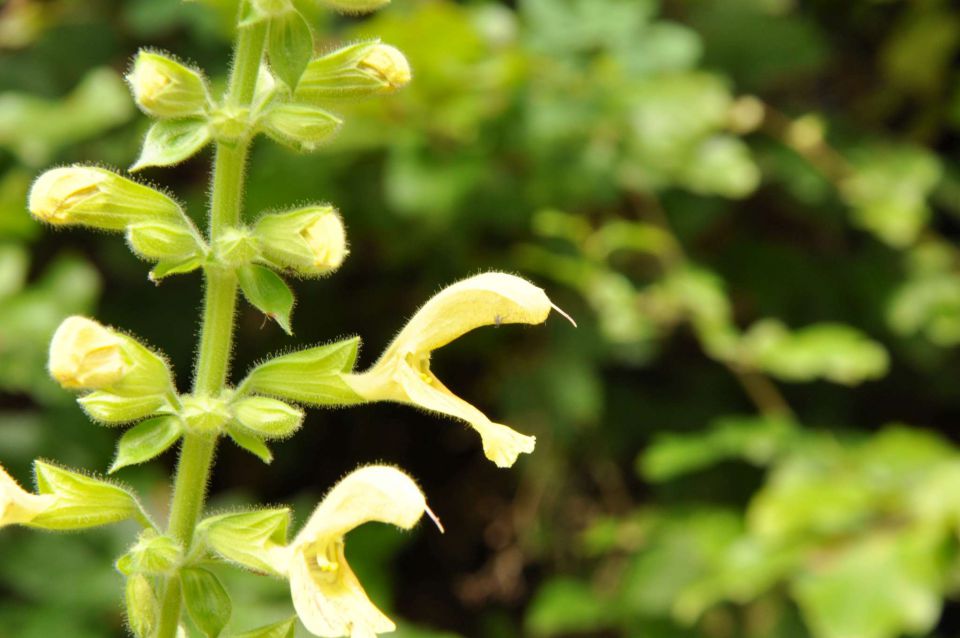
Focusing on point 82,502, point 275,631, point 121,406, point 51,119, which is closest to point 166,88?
point 121,406

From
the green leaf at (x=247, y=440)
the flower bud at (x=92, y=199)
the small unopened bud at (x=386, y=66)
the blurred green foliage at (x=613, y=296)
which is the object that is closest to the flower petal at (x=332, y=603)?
the green leaf at (x=247, y=440)

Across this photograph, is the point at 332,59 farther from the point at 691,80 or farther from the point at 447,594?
the point at 447,594

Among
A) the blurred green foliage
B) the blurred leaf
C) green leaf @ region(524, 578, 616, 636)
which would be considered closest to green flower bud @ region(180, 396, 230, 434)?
the blurred green foliage

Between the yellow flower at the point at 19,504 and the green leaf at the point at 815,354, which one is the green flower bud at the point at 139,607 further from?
the green leaf at the point at 815,354

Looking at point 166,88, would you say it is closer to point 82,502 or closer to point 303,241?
point 303,241

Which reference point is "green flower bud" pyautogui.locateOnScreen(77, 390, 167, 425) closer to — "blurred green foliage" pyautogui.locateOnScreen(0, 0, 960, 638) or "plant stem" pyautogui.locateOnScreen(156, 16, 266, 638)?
"plant stem" pyautogui.locateOnScreen(156, 16, 266, 638)

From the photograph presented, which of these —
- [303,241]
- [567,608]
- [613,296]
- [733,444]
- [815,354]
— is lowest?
[567,608]

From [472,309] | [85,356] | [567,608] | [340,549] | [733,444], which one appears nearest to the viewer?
[85,356]

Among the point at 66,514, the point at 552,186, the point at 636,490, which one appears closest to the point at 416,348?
the point at 66,514
